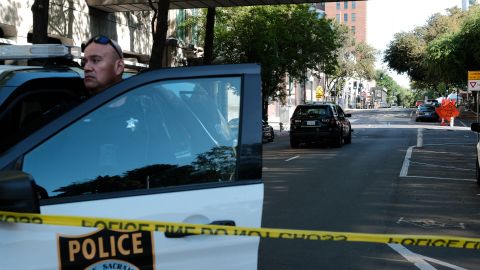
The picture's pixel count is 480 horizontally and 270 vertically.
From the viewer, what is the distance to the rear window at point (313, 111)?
21.6 metres

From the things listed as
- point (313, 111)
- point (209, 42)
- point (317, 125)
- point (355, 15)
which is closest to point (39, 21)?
point (209, 42)

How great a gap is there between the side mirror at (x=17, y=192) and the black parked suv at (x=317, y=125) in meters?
19.6

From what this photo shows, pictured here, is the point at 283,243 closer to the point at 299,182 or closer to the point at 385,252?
the point at 385,252

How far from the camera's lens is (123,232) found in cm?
232

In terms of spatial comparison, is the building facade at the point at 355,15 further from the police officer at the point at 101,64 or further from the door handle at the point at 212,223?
the door handle at the point at 212,223

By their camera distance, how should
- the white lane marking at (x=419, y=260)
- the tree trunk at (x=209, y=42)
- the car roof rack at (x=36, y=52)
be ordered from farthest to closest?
the tree trunk at (x=209, y=42)
the white lane marking at (x=419, y=260)
the car roof rack at (x=36, y=52)

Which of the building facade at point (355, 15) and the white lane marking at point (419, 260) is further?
the building facade at point (355, 15)

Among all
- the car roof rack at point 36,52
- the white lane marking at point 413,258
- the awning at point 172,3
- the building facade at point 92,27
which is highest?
the awning at point 172,3

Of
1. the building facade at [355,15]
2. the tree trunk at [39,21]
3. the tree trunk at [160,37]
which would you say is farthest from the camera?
the building facade at [355,15]

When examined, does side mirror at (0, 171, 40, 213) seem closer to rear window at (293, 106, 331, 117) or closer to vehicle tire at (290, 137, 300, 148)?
rear window at (293, 106, 331, 117)

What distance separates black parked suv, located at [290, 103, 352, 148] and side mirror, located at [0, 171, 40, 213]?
64.4 ft

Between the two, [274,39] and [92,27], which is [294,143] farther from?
[92,27]

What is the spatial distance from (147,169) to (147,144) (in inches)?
4.8

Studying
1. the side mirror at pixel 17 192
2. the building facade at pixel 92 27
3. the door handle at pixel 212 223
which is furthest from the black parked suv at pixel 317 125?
the side mirror at pixel 17 192
